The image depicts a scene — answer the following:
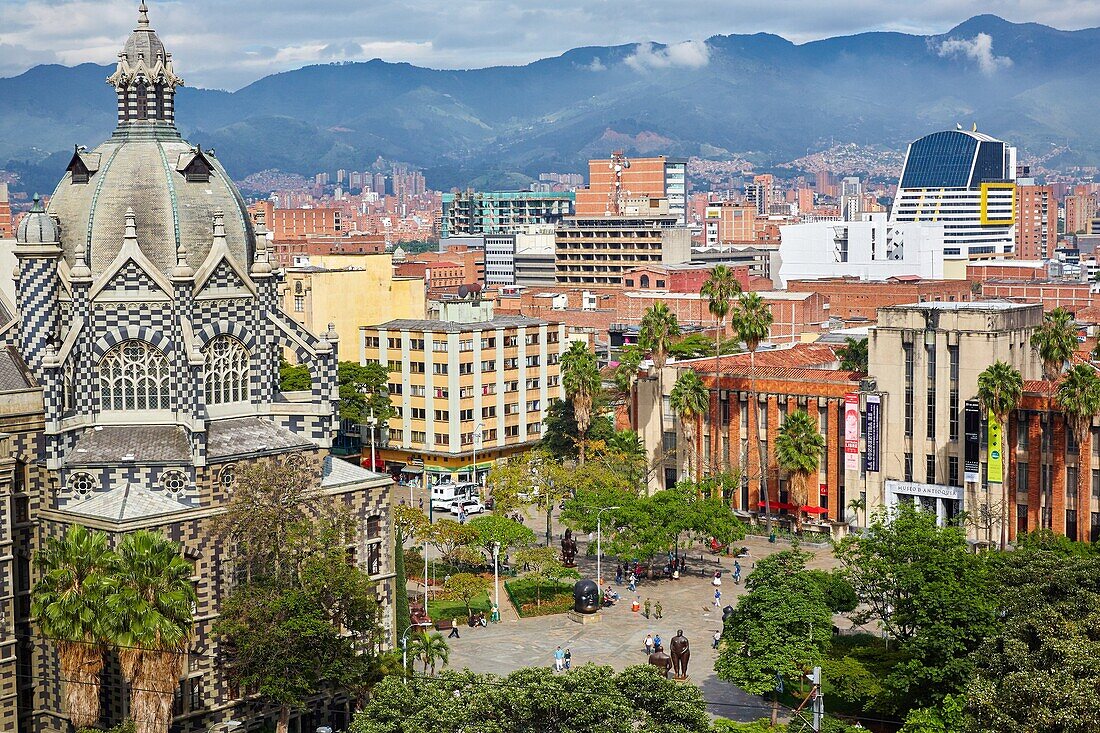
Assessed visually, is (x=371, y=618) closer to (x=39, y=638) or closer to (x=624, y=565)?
(x=39, y=638)

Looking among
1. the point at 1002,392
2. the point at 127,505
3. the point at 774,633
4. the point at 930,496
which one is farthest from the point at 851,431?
the point at 127,505

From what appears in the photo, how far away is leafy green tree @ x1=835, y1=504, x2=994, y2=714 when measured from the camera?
192 feet

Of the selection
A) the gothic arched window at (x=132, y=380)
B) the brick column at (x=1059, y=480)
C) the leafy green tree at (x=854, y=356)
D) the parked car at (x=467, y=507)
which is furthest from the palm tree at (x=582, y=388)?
the gothic arched window at (x=132, y=380)

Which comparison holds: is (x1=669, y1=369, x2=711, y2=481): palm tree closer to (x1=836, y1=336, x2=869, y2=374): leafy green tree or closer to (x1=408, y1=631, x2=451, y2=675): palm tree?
(x1=836, y1=336, x2=869, y2=374): leafy green tree

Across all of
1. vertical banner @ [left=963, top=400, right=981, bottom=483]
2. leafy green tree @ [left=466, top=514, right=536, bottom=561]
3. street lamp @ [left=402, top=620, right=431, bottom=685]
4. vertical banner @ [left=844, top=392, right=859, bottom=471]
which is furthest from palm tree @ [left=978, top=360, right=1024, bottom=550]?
street lamp @ [left=402, top=620, right=431, bottom=685]

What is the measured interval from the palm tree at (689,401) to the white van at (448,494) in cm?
1526

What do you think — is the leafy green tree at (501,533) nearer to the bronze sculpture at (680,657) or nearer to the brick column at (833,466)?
the bronze sculpture at (680,657)

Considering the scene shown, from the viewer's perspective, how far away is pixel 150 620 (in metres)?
49.5

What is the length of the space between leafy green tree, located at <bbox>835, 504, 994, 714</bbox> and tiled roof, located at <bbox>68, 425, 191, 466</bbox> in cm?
2741

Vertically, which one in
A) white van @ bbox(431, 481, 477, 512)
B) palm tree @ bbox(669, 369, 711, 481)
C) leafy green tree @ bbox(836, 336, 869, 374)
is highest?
leafy green tree @ bbox(836, 336, 869, 374)

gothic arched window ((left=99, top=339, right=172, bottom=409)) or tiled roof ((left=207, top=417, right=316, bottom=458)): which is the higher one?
gothic arched window ((left=99, top=339, right=172, bottom=409))

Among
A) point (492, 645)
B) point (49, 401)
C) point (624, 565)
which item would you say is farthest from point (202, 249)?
point (624, 565)

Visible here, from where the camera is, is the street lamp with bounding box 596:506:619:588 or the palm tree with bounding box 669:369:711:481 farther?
the palm tree with bounding box 669:369:711:481

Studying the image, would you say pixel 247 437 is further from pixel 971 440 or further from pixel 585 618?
pixel 971 440
